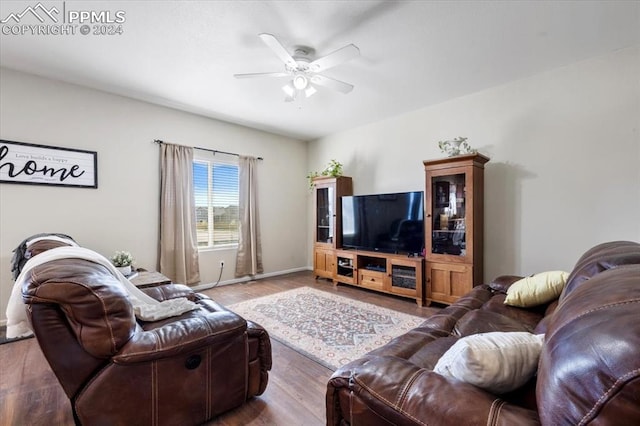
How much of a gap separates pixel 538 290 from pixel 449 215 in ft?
5.50

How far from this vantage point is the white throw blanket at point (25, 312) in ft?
4.32

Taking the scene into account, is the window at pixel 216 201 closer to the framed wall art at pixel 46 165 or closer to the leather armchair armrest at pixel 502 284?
the framed wall art at pixel 46 165

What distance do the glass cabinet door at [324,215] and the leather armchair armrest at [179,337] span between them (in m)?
3.30

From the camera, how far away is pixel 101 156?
3.43m

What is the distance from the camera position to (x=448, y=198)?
347 cm

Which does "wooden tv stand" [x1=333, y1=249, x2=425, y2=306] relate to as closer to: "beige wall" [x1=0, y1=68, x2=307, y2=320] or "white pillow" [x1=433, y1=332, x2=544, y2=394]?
"beige wall" [x1=0, y1=68, x2=307, y2=320]

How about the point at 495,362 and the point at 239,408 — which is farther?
the point at 239,408

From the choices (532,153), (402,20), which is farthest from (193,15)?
(532,153)

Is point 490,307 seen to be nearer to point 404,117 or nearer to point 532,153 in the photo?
point 532,153

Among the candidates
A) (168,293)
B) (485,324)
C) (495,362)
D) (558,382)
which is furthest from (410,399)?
(168,293)

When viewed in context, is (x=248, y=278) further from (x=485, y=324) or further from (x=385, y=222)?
(x=485, y=324)

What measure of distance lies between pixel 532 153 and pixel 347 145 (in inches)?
107

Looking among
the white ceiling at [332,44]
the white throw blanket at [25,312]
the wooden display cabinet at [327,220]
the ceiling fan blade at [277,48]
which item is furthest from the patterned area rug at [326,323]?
the white ceiling at [332,44]

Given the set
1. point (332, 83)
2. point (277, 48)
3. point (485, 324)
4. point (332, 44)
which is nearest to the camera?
point (485, 324)
